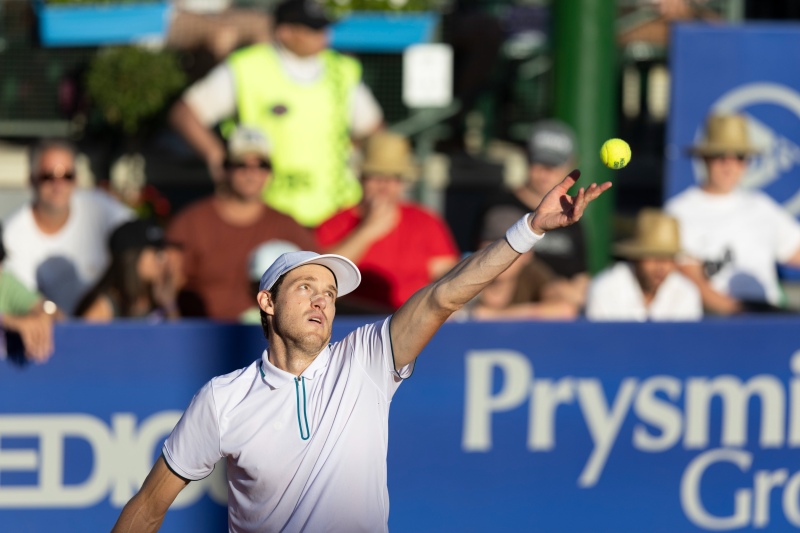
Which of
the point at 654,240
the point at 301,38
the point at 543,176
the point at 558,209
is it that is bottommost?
the point at 654,240

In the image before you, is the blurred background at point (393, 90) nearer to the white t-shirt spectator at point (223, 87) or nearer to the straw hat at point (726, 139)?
the white t-shirt spectator at point (223, 87)

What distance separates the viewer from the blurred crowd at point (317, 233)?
6.77 meters

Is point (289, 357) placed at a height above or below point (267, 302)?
below

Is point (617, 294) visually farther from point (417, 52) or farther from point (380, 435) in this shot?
point (417, 52)

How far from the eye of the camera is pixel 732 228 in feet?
26.0

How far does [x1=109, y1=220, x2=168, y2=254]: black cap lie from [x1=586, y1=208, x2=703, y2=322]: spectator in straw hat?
214cm

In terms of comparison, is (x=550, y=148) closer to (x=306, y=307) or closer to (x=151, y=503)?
(x=306, y=307)

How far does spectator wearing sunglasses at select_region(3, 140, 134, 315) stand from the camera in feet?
23.0

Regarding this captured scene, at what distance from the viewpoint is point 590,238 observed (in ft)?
28.6

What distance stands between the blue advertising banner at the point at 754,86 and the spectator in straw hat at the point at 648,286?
6.32 ft

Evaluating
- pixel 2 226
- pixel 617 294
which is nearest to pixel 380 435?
pixel 617 294

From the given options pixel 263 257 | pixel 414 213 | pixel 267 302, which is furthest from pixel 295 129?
pixel 267 302

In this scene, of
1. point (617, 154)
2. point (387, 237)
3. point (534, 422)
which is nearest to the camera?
point (617, 154)

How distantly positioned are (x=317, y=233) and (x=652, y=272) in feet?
5.58
